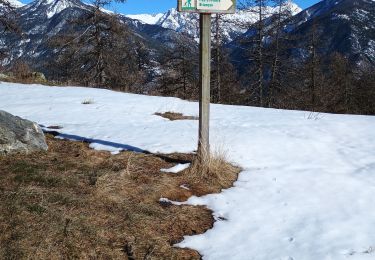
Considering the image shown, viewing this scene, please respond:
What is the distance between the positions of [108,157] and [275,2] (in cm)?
2511

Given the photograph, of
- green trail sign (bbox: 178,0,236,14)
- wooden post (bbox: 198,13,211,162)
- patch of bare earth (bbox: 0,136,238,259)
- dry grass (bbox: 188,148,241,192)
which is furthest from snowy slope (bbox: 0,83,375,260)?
green trail sign (bbox: 178,0,236,14)

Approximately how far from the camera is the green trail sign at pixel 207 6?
534 centimetres

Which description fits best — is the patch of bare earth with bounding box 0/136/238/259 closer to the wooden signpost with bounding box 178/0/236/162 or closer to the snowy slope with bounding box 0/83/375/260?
the snowy slope with bounding box 0/83/375/260

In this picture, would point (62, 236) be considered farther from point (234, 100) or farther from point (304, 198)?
point (234, 100)

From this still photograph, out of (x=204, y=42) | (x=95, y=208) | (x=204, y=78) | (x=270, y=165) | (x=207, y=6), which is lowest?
(x=95, y=208)

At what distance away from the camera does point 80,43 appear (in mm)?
26000

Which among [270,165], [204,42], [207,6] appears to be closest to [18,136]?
[204,42]

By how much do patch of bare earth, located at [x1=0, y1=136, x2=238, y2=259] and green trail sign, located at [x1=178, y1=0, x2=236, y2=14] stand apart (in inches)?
84.9

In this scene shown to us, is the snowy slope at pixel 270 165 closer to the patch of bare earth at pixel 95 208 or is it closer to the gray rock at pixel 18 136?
the patch of bare earth at pixel 95 208

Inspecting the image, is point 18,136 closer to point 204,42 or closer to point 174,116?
point 204,42

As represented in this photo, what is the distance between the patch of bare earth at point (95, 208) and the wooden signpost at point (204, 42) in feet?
1.83

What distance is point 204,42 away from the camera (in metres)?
5.60

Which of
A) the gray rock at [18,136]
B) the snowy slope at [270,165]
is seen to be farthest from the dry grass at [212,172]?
the gray rock at [18,136]

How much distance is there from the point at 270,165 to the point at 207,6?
247 cm
